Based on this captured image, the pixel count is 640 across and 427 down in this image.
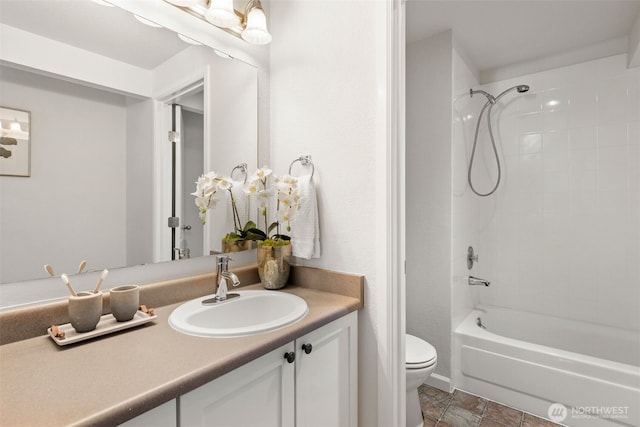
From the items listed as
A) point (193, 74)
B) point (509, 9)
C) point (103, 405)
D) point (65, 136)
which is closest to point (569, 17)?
point (509, 9)

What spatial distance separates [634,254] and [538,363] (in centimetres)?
118

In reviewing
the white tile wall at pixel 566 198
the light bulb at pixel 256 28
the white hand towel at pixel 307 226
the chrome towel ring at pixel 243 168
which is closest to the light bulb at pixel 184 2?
the light bulb at pixel 256 28

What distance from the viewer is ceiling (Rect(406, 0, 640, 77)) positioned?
6.24ft

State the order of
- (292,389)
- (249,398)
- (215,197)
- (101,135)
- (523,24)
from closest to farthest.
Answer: (249,398) → (292,389) → (101,135) → (215,197) → (523,24)

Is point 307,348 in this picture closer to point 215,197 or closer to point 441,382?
point 215,197

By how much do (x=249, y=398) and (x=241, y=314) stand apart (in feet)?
1.45

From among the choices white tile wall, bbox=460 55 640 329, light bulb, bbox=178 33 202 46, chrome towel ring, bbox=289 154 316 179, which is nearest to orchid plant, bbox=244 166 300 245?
chrome towel ring, bbox=289 154 316 179

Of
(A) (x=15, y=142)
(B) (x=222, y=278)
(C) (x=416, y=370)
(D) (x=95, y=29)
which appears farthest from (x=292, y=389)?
(D) (x=95, y=29)

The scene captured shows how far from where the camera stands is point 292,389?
985 millimetres

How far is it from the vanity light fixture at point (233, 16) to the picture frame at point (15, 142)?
72cm

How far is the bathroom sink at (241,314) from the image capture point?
3.07ft

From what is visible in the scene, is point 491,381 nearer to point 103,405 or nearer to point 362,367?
point 362,367

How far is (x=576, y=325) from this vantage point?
2445 mm

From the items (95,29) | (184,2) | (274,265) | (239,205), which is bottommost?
(274,265)
